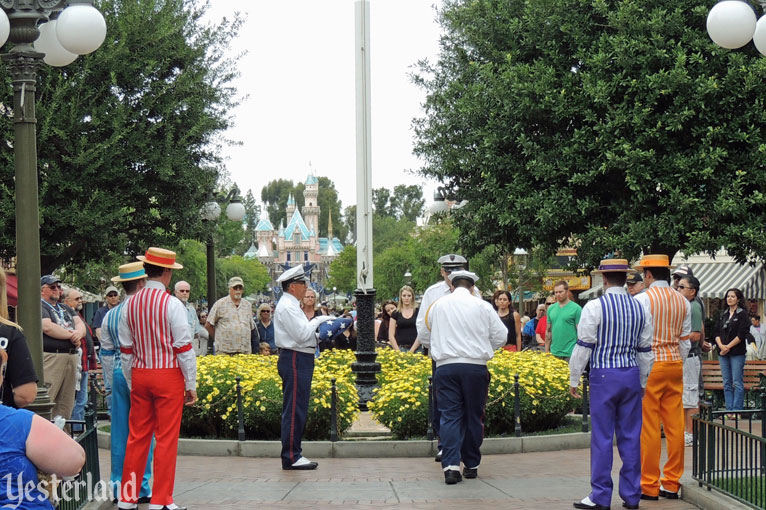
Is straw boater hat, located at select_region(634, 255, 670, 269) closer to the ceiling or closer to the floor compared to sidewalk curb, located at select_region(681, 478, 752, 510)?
closer to the ceiling

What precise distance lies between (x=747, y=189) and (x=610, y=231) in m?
2.56

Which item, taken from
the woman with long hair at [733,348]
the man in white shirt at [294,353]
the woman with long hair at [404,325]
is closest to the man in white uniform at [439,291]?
the man in white shirt at [294,353]

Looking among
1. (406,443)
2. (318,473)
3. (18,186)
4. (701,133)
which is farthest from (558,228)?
(18,186)

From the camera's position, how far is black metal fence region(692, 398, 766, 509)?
7609mm

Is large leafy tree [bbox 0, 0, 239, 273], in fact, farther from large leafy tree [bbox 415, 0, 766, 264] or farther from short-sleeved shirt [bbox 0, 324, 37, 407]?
short-sleeved shirt [bbox 0, 324, 37, 407]

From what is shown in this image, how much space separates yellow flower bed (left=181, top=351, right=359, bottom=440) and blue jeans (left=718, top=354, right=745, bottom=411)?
5782mm

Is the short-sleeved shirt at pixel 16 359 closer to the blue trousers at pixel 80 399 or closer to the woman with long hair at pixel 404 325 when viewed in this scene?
the blue trousers at pixel 80 399

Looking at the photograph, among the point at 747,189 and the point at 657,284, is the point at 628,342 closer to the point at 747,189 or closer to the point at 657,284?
the point at 657,284

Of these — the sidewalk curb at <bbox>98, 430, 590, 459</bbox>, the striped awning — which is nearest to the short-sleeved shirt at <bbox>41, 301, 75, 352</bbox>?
the sidewalk curb at <bbox>98, 430, 590, 459</bbox>

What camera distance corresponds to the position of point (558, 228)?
2170 centimetres

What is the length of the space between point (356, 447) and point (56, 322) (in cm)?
329

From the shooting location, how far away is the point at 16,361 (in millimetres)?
5520

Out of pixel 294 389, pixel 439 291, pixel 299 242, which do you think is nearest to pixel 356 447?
pixel 294 389

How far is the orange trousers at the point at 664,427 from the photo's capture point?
858 cm
